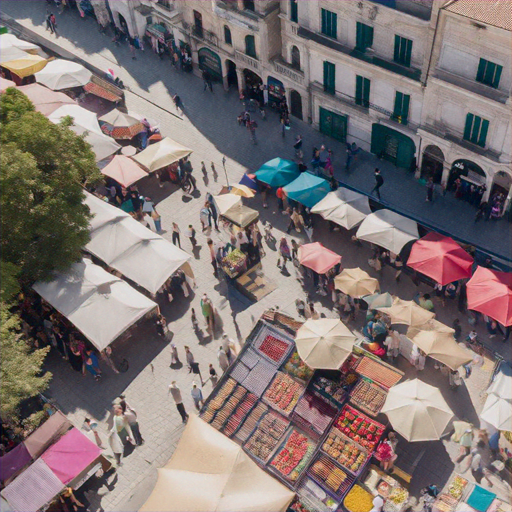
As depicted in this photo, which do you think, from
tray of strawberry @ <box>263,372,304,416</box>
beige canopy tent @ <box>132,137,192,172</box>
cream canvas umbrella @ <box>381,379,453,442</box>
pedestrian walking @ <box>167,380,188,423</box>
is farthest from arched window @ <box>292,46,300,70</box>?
cream canvas umbrella @ <box>381,379,453,442</box>

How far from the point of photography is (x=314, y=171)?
129 feet

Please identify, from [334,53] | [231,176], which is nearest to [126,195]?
[231,176]

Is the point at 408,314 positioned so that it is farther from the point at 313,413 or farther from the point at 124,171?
the point at 124,171

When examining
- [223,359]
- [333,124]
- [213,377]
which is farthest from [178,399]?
[333,124]

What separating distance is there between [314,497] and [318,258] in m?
11.6

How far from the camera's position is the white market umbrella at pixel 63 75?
4469cm

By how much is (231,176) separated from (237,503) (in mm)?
22054

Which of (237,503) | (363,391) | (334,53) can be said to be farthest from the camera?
(334,53)

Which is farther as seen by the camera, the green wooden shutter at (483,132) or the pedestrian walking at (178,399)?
the green wooden shutter at (483,132)

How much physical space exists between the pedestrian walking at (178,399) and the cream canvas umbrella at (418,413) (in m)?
8.69

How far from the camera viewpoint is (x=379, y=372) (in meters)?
27.0

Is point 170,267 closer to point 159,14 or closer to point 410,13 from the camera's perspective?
point 410,13

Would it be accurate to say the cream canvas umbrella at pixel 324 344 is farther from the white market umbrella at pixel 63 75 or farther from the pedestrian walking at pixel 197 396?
the white market umbrella at pixel 63 75

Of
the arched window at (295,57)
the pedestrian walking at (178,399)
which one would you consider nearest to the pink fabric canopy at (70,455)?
the pedestrian walking at (178,399)
